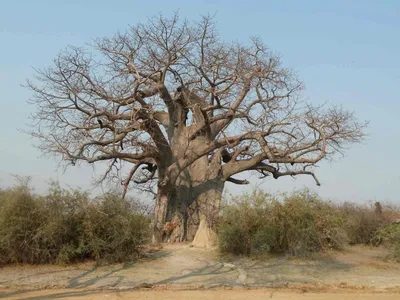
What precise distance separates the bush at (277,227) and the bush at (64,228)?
2693 mm

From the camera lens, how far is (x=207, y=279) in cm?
993

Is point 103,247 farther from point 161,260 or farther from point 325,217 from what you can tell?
point 325,217

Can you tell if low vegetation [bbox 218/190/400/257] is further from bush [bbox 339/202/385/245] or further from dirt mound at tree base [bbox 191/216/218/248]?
bush [bbox 339/202/385/245]

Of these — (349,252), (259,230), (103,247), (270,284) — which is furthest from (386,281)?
(103,247)

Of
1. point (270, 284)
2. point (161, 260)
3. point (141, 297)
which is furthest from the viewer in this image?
point (161, 260)

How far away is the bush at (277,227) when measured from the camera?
12844 millimetres

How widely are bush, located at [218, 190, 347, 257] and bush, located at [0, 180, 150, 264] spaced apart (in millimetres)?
2693

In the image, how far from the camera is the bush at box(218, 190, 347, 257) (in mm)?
12844

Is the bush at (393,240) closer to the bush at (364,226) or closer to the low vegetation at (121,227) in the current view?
the low vegetation at (121,227)

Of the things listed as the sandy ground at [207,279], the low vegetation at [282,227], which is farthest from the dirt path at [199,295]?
the low vegetation at [282,227]

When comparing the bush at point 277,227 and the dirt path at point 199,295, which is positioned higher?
the bush at point 277,227

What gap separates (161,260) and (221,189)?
5381 mm

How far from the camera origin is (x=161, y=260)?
12.3 m

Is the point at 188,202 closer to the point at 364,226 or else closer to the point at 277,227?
the point at 277,227
